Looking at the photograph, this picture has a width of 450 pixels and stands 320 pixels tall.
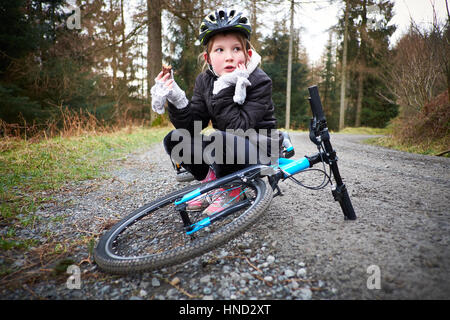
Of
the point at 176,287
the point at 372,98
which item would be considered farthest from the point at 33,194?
the point at 372,98

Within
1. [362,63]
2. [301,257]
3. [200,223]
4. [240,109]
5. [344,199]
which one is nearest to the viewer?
[301,257]

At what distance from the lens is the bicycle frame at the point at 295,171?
1.64m

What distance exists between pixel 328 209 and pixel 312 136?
80 cm

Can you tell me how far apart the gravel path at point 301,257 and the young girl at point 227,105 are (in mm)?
594

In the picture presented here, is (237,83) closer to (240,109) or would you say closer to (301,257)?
(240,109)

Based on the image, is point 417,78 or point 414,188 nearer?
point 414,188

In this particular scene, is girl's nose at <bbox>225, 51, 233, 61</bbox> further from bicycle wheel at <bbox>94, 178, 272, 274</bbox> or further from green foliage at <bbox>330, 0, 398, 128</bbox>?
green foliage at <bbox>330, 0, 398, 128</bbox>

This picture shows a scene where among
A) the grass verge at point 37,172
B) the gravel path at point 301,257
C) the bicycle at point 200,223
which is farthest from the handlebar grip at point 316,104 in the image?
the grass verge at point 37,172

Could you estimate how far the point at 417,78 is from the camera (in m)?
7.09

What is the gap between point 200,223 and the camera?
160cm

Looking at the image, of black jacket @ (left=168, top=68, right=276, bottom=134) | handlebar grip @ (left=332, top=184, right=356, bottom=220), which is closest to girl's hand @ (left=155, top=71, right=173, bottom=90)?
→ black jacket @ (left=168, top=68, right=276, bottom=134)

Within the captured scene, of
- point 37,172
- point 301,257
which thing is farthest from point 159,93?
point 37,172

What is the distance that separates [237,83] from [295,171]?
852 millimetres

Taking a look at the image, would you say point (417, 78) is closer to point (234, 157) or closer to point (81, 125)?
point (234, 157)
